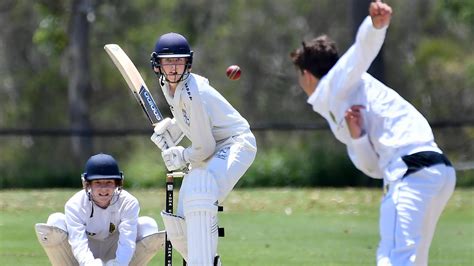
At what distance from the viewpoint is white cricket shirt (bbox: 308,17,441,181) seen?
600 centimetres

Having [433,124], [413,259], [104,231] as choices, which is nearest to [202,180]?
[104,231]

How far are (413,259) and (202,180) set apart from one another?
1.61 meters

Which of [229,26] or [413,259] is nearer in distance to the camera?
[413,259]

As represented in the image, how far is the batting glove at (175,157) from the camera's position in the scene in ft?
24.0

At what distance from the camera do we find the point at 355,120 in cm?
595

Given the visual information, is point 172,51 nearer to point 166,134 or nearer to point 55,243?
point 166,134

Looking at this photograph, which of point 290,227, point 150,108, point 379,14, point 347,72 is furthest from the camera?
point 290,227

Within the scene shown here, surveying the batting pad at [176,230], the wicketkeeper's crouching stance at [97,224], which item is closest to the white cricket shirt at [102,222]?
the wicketkeeper's crouching stance at [97,224]

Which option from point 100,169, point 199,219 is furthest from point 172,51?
point 199,219

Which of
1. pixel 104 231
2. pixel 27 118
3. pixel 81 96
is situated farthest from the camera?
pixel 27 118

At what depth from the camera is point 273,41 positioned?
1340 inches

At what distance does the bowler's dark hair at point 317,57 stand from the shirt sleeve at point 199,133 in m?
1.09

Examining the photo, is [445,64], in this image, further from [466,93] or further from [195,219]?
[195,219]

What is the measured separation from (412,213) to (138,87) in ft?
8.75
